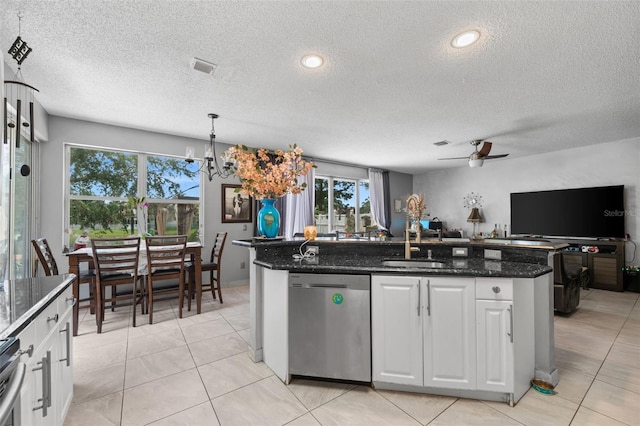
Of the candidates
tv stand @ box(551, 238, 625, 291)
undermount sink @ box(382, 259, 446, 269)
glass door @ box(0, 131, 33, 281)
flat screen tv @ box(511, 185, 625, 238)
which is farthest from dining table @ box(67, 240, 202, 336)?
flat screen tv @ box(511, 185, 625, 238)

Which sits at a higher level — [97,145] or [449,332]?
[97,145]

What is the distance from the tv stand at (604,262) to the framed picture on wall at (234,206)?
5444 millimetres

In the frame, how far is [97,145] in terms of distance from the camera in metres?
4.01

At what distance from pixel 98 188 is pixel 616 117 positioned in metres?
7.21

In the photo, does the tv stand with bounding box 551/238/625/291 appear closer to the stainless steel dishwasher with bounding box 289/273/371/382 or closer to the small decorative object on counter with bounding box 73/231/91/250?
the stainless steel dishwasher with bounding box 289/273/371/382

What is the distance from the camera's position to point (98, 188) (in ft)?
13.5

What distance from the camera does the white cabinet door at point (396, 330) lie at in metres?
1.89

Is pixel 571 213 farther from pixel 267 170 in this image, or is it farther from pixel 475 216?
pixel 267 170

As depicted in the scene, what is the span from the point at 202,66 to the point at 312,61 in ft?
3.12

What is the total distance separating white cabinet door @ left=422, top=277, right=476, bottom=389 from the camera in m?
1.83

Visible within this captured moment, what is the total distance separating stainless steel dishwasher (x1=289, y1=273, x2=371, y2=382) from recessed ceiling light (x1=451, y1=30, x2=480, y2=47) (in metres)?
1.87

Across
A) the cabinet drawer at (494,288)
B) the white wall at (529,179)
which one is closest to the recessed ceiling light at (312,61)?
the cabinet drawer at (494,288)

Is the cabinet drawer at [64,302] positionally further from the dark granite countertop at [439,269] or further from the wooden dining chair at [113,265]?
the wooden dining chair at [113,265]

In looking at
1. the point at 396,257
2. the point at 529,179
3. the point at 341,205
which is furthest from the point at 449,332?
the point at 529,179
